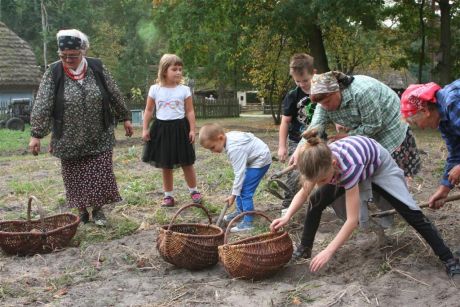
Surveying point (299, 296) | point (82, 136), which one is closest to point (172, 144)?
point (82, 136)

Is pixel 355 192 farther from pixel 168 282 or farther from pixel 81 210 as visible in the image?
pixel 81 210

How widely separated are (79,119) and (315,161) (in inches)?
111

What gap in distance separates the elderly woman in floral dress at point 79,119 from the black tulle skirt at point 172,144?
71 cm

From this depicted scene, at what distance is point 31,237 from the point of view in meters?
4.62

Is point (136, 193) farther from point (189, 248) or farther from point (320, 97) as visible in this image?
point (320, 97)

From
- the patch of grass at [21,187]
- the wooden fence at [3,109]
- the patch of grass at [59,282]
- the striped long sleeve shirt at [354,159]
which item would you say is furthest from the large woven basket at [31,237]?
the wooden fence at [3,109]

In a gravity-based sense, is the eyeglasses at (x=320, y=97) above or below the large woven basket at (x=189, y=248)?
above

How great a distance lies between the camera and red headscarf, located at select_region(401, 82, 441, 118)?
344cm

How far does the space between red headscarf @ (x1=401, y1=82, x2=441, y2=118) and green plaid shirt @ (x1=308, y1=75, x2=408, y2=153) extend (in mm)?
664

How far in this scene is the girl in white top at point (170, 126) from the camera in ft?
20.0

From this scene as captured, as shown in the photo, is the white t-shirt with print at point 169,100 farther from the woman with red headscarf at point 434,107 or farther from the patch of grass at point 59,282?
the woman with red headscarf at point 434,107

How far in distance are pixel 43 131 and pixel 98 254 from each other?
1348 mm

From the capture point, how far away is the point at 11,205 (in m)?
6.76

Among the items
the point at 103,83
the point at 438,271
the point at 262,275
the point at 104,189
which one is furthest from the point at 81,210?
the point at 438,271
